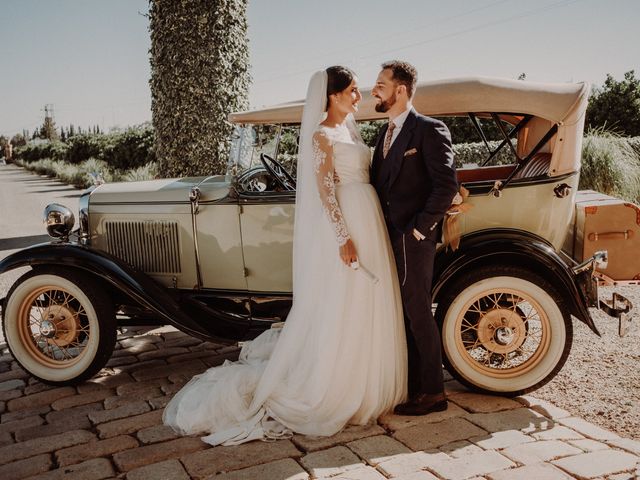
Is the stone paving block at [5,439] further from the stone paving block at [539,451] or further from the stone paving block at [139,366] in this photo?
the stone paving block at [539,451]

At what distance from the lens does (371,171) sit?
11.4ft

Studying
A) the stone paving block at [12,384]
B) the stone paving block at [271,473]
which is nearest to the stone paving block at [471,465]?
the stone paving block at [271,473]

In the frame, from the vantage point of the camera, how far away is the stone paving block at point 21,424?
3363 millimetres

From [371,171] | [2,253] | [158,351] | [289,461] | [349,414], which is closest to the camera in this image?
[289,461]

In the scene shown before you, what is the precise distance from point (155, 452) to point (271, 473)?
26.8 inches

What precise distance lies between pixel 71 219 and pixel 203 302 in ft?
3.92

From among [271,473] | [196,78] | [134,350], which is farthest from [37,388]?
[196,78]

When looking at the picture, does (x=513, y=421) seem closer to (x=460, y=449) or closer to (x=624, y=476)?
(x=460, y=449)

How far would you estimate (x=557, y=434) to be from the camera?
3037 millimetres

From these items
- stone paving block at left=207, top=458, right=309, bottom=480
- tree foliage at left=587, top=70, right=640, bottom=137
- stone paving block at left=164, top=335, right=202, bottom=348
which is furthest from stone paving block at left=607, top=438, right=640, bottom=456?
tree foliage at left=587, top=70, right=640, bottom=137

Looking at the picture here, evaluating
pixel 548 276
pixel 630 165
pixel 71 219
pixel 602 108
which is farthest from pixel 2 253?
pixel 602 108

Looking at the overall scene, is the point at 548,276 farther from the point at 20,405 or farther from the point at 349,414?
the point at 20,405

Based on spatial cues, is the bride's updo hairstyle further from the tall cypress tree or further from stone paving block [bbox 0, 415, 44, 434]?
the tall cypress tree

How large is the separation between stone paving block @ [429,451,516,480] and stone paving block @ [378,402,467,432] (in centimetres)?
43
